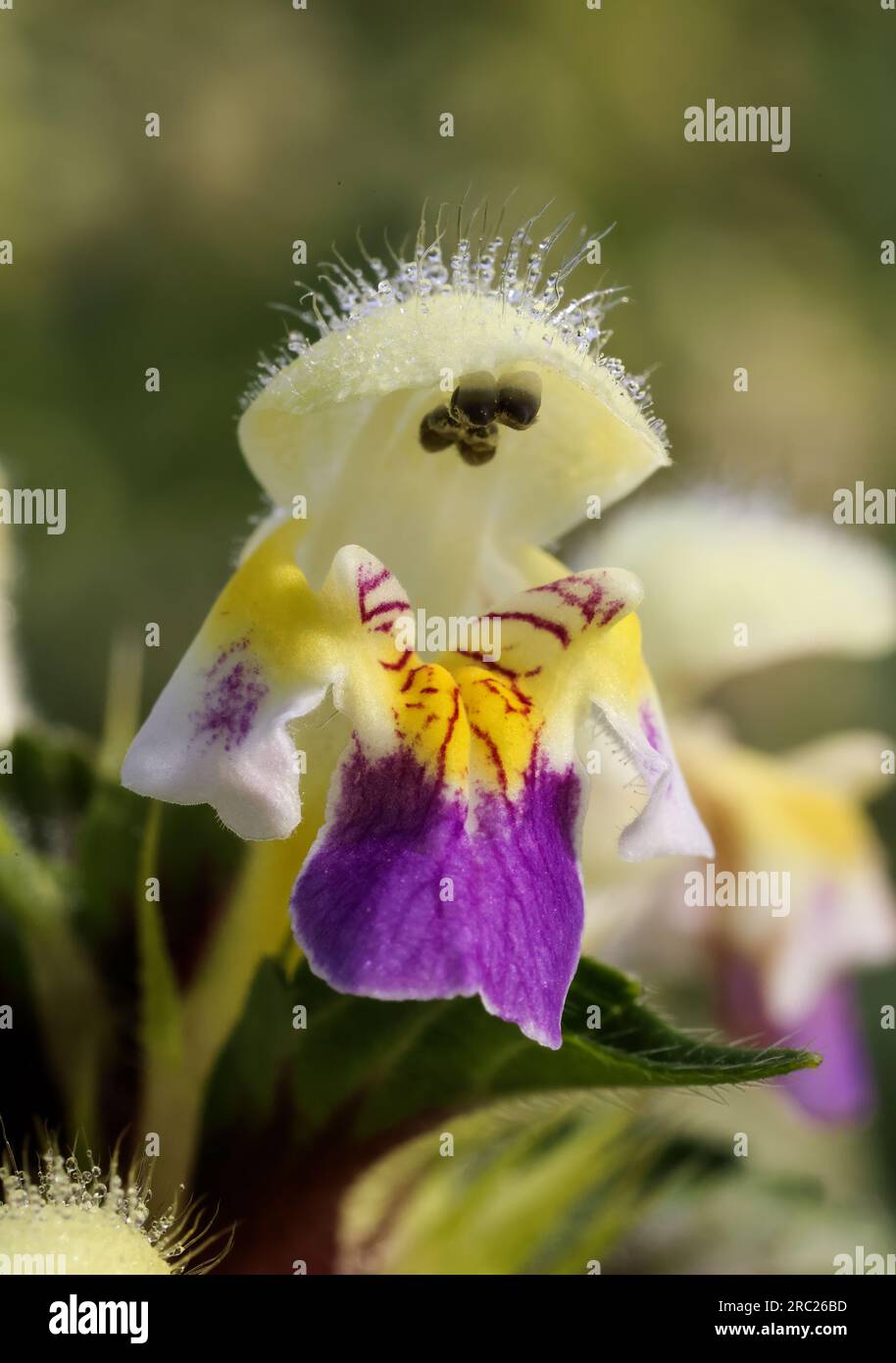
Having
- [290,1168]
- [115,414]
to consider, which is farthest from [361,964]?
[115,414]

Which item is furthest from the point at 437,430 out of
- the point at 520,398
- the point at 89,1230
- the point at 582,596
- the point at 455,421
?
the point at 89,1230

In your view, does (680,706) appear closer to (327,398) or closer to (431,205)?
(327,398)

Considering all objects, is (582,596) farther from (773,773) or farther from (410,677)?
(773,773)

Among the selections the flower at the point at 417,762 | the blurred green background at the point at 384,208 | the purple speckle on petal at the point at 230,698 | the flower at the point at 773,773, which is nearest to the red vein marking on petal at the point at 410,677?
the flower at the point at 417,762

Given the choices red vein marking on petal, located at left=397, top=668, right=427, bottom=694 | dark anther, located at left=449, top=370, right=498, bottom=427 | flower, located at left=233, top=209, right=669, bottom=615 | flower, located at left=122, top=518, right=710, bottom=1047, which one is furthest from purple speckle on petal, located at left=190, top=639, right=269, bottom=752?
dark anther, located at left=449, top=370, right=498, bottom=427

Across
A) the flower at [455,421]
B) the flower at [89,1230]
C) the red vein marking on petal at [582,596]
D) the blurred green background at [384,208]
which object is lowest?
the flower at [89,1230]

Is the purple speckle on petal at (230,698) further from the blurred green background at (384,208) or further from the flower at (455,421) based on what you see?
the blurred green background at (384,208)
